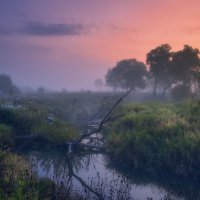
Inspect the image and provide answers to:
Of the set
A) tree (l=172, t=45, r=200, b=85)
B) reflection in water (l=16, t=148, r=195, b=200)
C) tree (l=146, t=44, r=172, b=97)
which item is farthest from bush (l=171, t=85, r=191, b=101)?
reflection in water (l=16, t=148, r=195, b=200)

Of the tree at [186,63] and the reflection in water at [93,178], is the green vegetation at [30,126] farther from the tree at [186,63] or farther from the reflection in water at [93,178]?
the tree at [186,63]

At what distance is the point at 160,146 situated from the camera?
22406 millimetres

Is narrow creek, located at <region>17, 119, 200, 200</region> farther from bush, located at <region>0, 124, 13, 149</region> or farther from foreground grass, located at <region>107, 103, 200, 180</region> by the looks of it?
bush, located at <region>0, 124, 13, 149</region>

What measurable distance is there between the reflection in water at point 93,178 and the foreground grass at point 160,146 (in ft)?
3.79

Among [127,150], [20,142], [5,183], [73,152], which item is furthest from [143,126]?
[5,183]

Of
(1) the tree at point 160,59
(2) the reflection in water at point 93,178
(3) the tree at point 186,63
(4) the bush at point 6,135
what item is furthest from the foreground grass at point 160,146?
(1) the tree at point 160,59

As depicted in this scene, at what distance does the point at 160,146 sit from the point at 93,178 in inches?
201

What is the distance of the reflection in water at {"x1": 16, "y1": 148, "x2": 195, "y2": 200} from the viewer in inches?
659

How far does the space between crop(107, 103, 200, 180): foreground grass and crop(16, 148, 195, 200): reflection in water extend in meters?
1.16

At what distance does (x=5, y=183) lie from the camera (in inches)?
567

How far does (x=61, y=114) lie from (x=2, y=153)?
21.3 meters

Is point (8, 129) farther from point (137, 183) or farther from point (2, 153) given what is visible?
point (137, 183)

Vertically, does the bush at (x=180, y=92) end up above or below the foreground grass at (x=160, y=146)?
above

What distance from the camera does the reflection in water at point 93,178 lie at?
16750 millimetres
